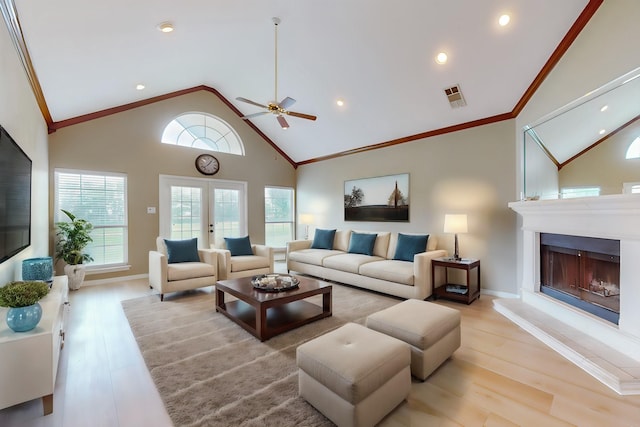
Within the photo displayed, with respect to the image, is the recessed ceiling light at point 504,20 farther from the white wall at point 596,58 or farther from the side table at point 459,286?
the side table at point 459,286

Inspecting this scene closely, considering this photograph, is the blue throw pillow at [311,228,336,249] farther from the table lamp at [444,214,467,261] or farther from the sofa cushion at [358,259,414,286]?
the table lamp at [444,214,467,261]

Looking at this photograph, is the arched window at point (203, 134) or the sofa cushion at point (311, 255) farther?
the arched window at point (203, 134)

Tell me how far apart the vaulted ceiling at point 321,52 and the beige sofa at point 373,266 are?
2055 mm

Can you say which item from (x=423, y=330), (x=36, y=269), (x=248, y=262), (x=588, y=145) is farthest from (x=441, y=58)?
(x=36, y=269)

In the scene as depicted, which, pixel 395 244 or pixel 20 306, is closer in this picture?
pixel 20 306

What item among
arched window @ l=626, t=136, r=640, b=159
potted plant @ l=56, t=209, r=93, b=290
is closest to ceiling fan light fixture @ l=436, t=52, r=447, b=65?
arched window @ l=626, t=136, r=640, b=159

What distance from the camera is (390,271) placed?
4121mm

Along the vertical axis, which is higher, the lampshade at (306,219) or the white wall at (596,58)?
the white wall at (596,58)

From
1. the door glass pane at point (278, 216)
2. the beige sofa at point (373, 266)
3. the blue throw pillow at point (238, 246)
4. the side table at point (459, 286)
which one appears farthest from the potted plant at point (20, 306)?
the door glass pane at point (278, 216)

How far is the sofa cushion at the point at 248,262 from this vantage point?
4.80 metres

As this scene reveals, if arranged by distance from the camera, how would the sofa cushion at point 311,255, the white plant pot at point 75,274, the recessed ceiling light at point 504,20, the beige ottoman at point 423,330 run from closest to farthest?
the beige ottoman at point 423,330
the recessed ceiling light at point 504,20
the white plant pot at point 75,274
the sofa cushion at point 311,255

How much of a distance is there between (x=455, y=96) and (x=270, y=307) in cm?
372

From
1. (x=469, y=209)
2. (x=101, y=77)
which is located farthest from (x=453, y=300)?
(x=101, y=77)

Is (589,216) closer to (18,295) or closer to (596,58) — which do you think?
(596,58)
